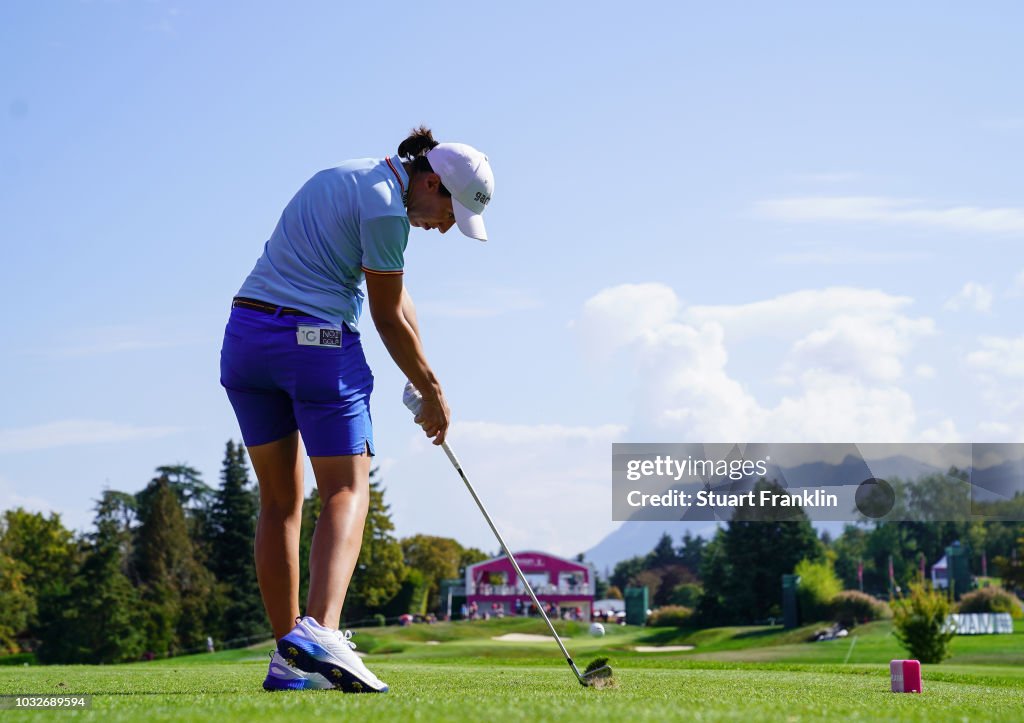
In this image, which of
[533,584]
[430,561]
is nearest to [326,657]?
[533,584]

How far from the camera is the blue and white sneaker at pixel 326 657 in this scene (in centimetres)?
380

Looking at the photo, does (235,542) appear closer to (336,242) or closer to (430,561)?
(430,561)

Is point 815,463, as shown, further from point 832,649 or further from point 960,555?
point 832,649

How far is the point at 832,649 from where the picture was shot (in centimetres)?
3694

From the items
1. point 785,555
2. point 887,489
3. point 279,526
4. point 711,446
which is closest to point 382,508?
point 711,446

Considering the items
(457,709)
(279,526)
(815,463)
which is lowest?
(457,709)

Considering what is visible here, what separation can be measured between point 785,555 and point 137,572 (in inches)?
1275

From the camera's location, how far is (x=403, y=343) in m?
4.20

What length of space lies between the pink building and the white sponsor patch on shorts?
7026 cm

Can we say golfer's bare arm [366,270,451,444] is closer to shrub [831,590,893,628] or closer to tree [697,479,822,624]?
shrub [831,590,893,628]

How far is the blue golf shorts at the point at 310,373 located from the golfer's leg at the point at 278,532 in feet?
0.80

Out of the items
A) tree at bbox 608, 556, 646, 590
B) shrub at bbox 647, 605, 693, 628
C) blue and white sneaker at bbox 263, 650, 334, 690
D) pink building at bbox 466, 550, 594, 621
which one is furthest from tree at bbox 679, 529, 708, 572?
blue and white sneaker at bbox 263, 650, 334, 690

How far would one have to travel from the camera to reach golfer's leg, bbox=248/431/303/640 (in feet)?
14.7

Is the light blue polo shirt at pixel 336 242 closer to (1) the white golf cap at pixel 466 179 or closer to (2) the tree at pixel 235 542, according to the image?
(1) the white golf cap at pixel 466 179
